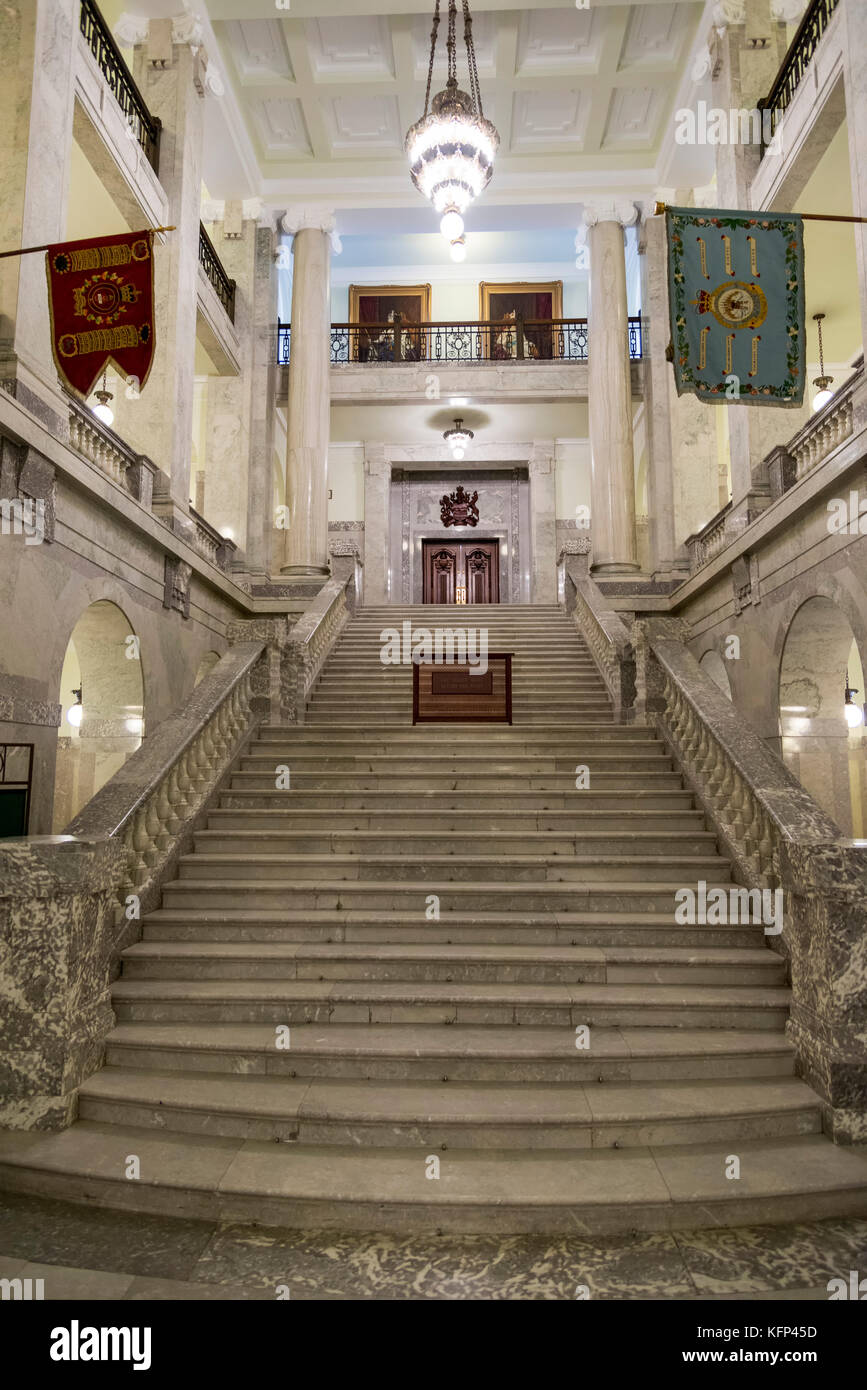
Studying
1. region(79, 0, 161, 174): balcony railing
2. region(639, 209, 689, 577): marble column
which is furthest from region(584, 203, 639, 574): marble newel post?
region(79, 0, 161, 174): balcony railing

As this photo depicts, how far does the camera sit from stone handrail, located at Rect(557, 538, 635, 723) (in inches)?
345

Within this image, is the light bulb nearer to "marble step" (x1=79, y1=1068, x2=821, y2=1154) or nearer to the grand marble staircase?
the grand marble staircase

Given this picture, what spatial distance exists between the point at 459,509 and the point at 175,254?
32.1ft

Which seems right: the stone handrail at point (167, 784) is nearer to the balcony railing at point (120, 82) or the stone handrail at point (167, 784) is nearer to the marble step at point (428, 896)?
the marble step at point (428, 896)

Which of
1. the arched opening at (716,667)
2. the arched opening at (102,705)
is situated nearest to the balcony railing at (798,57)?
the arched opening at (716,667)

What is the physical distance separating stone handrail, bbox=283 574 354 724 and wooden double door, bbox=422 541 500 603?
6.59m

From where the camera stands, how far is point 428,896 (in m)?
5.12

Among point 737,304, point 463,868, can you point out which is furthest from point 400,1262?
point 737,304

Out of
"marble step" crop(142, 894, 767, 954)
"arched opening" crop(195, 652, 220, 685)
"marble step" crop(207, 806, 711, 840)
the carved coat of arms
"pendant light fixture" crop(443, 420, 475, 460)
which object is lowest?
"marble step" crop(142, 894, 767, 954)

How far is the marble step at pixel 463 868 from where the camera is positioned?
17.7 ft

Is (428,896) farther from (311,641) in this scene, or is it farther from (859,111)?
(859,111)
